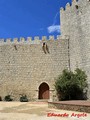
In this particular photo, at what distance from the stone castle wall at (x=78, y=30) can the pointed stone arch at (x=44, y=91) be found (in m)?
2.93

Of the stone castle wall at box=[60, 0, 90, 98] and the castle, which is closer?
the stone castle wall at box=[60, 0, 90, 98]

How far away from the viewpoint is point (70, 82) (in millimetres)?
14883

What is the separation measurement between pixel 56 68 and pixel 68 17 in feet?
15.3

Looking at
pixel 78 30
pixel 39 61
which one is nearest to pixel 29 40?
pixel 39 61

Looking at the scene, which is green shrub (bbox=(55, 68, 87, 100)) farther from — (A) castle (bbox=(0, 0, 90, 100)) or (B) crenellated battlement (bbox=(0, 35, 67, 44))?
(B) crenellated battlement (bbox=(0, 35, 67, 44))

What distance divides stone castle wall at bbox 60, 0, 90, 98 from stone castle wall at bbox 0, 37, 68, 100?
103cm

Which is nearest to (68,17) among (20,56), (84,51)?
(84,51)

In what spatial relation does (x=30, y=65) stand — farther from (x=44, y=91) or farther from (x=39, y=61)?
(x=44, y=91)

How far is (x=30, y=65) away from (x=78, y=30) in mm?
5272

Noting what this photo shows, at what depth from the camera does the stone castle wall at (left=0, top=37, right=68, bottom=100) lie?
1736cm

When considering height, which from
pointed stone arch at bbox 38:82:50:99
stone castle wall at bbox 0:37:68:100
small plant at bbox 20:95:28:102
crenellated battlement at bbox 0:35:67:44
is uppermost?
crenellated battlement at bbox 0:35:67:44

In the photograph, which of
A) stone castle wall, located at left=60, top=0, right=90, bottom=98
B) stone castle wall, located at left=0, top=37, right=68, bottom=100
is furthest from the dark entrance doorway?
stone castle wall, located at left=60, top=0, right=90, bottom=98

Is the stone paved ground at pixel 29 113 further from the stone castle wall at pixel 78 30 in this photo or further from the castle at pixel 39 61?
the castle at pixel 39 61

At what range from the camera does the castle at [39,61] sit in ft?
56.3
